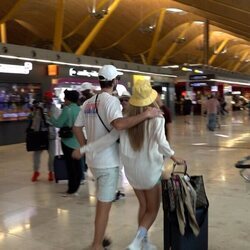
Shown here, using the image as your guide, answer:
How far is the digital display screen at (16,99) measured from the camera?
48.0 ft

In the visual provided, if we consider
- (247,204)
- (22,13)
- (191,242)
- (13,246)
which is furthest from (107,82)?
(22,13)

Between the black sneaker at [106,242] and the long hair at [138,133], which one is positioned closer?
the long hair at [138,133]

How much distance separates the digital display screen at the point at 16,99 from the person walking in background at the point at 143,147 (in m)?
11.7

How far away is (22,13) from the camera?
88.1ft

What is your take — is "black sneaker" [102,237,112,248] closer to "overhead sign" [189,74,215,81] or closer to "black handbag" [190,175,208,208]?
"black handbag" [190,175,208,208]

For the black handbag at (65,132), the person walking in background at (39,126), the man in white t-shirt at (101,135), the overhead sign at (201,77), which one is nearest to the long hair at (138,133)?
the man in white t-shirt at (101,135)

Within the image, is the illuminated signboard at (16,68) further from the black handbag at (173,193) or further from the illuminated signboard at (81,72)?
the black handbag at (173,193)

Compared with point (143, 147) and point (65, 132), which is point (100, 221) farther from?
point (65, 132)

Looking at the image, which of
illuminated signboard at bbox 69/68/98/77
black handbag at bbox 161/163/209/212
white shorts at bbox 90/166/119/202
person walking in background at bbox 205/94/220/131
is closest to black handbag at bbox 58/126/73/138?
white shorts at bbox 90/166/119/202

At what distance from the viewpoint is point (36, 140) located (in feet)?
24.5

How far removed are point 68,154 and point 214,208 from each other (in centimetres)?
231

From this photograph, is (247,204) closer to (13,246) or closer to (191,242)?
(191,242)

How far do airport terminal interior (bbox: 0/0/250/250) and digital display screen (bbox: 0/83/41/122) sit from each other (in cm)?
4

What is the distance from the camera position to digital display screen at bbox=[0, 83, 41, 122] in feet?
48.0
